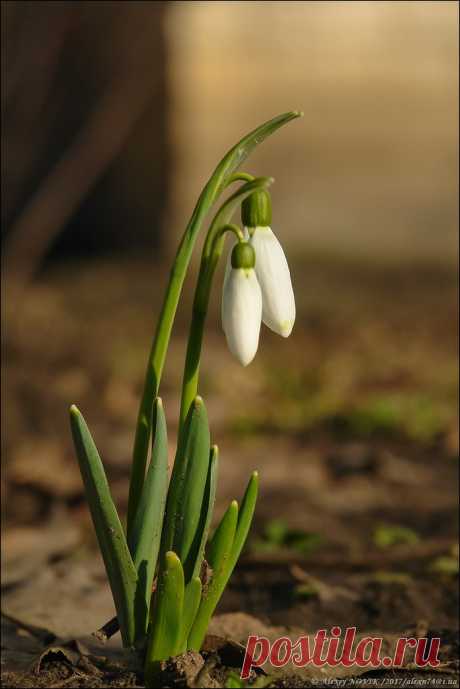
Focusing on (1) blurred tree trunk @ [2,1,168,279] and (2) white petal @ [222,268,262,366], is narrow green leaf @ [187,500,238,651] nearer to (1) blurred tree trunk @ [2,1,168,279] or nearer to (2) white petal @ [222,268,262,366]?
(2) white petal @ [222,268,262,366]

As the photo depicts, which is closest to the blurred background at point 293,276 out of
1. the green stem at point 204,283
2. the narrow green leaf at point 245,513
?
the narrow green leaf at point 245,513

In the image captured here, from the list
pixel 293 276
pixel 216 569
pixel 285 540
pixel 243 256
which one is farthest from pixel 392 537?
pixel 293 276

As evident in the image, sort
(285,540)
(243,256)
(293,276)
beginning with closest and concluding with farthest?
(243,256) → (285,540) → (293,276)

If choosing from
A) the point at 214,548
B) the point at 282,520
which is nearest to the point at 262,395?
the point at 282,520

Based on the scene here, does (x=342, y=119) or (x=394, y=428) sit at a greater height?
(x=342, y=119)

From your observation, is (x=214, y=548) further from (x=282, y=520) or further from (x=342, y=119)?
(x=342, y=119)

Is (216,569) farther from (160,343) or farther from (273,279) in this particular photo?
(273,279)
